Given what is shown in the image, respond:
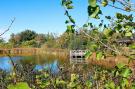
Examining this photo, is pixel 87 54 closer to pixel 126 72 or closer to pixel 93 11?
pixel 126 72

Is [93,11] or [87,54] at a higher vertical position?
[93,11]

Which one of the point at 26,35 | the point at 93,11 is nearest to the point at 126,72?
the point at 93,11

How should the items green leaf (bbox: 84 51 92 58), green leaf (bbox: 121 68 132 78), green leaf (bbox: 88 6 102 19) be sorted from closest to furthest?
green leaf (bbox: 88 6 102 19) < green leaf (bbox: 121 68 132 78) < green leaf (bbox: 84 51 92 58)

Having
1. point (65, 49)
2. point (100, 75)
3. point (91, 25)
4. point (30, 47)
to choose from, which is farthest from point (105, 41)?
point (30, 47)

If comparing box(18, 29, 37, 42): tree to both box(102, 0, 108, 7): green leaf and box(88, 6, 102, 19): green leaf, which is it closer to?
box(102, 0, 108, 7): green leaf

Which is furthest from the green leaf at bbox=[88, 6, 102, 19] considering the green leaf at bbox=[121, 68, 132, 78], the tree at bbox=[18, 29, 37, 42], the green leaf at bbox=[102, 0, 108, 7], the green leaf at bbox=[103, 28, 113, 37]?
the tree at bbox=[18, 29, 37, 42]

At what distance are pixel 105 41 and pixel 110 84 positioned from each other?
1.99ft

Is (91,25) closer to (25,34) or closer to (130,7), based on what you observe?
(130,7)

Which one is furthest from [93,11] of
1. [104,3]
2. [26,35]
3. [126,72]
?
[26,35]

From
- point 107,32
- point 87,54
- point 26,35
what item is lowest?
point 87,54

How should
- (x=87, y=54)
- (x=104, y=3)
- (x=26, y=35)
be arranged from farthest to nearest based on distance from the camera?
(x=26, y=35)
(x=87, y=54)
(x=104, y=3)

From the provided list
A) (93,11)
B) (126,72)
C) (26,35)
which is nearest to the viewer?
(93,11)

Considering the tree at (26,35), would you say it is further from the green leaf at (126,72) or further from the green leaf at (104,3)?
the green leaf at (126,72)

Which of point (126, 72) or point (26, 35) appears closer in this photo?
point (126, 72)
